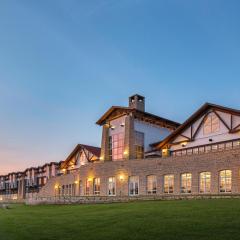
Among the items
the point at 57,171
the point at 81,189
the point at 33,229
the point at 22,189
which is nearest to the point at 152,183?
the point at 81,189

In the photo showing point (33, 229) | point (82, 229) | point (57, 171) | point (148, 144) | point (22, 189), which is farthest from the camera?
point (22, 189)

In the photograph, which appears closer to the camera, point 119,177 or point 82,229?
point 82,229

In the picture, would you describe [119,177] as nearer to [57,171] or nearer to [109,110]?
[109,110]

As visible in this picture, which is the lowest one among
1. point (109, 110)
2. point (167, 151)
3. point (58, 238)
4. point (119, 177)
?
point (58, 238)

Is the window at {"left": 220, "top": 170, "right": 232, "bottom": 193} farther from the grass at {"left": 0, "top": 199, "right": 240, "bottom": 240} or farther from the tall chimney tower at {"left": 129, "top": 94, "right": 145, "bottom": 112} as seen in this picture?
the tall chimney tower at {"left": 129, "top": 94, "right": 145, "bottom": 112}

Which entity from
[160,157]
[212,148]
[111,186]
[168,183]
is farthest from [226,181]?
[111,186]

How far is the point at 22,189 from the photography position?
93562 millimetres

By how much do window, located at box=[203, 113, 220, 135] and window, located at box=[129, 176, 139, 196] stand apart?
375 inches

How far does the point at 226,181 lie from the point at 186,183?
15.5ft

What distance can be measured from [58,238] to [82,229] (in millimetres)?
2077

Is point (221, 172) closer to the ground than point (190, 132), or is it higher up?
closer to the ground

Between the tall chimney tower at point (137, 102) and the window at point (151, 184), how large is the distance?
1133 centimetres

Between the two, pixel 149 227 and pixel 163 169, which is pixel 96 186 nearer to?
pixel 163 169

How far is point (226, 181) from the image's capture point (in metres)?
37.6
